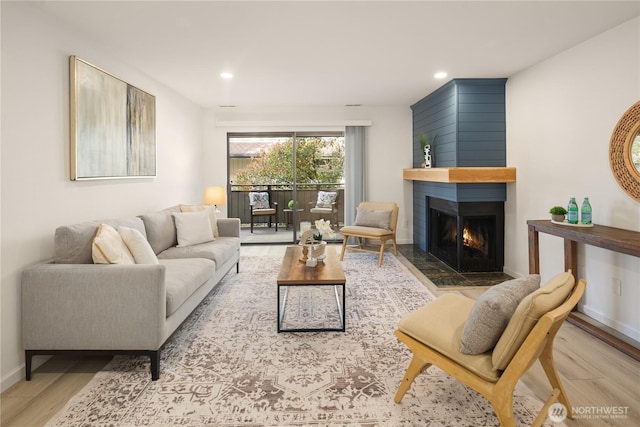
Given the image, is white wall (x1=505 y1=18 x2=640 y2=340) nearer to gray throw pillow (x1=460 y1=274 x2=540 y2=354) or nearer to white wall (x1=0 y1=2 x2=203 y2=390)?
gray throw pillow (x1=460 y1=274 x2=540 y2=354)

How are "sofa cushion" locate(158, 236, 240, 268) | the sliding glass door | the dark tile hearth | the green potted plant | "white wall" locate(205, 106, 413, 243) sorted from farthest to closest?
1. the sliding glass door
2. "white wall" locate(205, 106, 413, 243)
3. the dark tile hearth
4. "sofa cushion" locate(158, 236, 240, 268)
5. the green potted plant

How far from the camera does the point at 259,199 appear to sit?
7059 millimetres

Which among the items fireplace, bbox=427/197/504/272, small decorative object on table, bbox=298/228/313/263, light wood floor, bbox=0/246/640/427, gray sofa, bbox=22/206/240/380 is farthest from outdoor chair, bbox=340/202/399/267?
gray sofa, bbox=22/206/240/380

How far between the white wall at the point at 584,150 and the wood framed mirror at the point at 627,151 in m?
0.08

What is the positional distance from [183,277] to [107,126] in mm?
1586

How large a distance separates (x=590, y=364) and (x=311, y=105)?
5203 millimetres

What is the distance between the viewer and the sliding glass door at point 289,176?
22.4ft

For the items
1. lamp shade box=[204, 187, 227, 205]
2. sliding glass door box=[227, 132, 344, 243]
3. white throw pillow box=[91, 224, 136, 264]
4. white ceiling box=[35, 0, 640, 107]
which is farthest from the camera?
sliding glass door box=[227, 132, 344, 243]

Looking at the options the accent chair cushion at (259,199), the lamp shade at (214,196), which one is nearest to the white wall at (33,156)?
the lamp shade at (214,196)

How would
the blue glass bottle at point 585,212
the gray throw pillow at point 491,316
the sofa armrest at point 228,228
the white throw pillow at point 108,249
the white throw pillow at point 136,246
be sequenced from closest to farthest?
the gray throw pillow at point 491,316
the white throw pillow at point 108,249
the white throw pillow at point 136,246
the blue glass bottle at point 585,212
the sofa armrest at point 228,228

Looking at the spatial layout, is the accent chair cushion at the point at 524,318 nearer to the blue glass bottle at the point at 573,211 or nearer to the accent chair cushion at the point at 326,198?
the blue glass bottle at the point at 573,211

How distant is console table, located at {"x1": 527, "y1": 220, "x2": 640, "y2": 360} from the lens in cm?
254

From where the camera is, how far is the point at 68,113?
286 cm

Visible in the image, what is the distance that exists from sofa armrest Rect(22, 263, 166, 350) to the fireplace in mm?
3638
